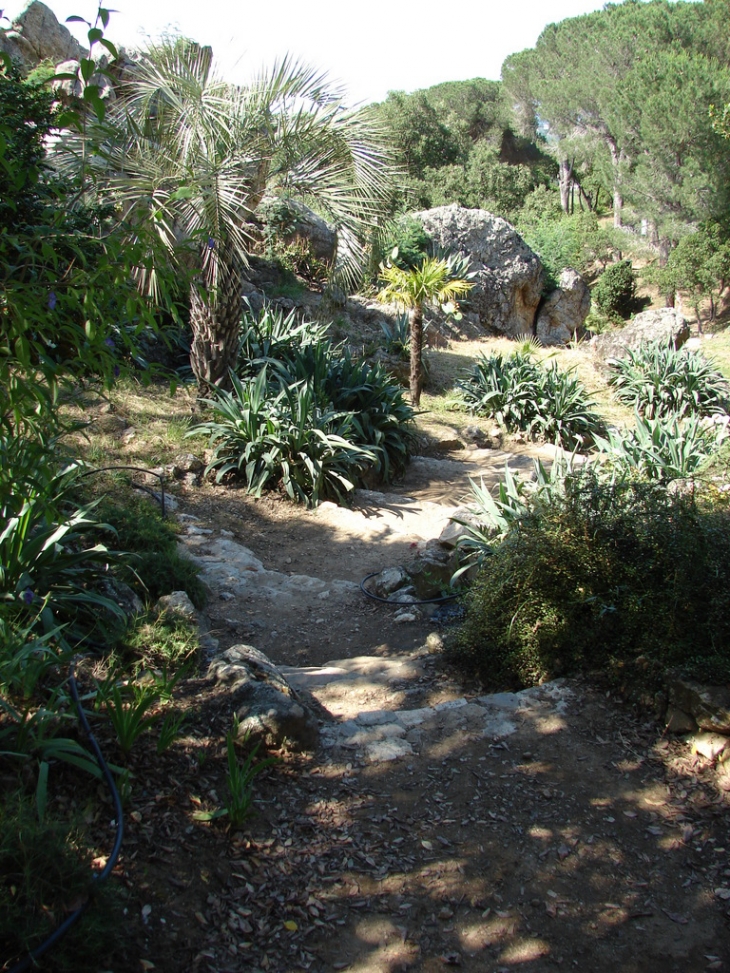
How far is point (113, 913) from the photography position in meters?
2.14

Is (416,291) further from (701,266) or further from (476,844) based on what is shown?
(701,266)

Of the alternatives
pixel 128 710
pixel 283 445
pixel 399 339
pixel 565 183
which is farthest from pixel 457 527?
pixel 565 183

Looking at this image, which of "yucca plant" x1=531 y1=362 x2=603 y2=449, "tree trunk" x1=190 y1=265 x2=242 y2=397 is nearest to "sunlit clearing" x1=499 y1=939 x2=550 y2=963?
"tree trunk" x1=190 y1=265 x2=242 y2=397

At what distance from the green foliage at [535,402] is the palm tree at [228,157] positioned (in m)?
4.10

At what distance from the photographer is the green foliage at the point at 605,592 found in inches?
142

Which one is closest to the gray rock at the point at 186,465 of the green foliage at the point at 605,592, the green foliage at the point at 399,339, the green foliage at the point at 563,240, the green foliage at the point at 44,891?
the green foliage at the point at 605,592

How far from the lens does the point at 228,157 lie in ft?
27.1

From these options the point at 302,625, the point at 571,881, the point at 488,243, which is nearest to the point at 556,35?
the point at 488,243

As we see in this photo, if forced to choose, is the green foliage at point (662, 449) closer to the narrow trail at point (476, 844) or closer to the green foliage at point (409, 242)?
the narrow trail at point (476, 844)

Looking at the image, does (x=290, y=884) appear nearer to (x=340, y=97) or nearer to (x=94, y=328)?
(x=94, y=328)

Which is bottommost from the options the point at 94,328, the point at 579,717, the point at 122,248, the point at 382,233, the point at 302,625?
the point at 302,625

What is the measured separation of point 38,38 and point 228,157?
1177 centimetres

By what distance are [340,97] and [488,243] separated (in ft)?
35.5

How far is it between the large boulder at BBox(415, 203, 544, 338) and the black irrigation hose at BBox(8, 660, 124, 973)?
676 inches
